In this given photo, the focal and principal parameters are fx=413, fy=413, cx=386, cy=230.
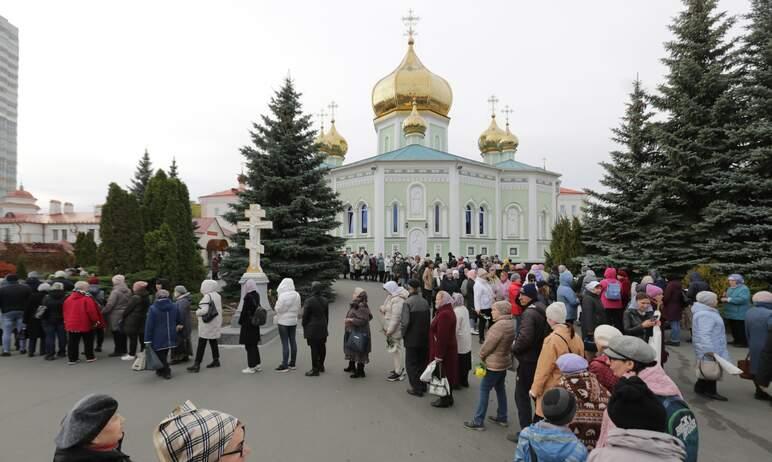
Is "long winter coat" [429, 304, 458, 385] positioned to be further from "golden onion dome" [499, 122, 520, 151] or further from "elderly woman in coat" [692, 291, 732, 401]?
"golden onion dome" [499, 122, 520, 151]

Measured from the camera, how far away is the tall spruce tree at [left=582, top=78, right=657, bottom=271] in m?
14.1

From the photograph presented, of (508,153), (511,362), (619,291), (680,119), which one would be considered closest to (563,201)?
(508,153)

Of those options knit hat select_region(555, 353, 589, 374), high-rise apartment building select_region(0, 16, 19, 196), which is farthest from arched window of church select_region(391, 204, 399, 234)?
high-rise apartment building select_region(0, 16, 19, 196)

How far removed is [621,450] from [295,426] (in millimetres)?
4113

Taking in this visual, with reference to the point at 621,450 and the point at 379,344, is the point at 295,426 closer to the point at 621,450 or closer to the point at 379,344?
the point at 621,450

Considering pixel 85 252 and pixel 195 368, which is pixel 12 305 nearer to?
pixel 195 368

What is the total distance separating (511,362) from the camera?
5008 mm

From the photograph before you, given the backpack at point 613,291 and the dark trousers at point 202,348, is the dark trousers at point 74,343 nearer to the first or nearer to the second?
the dark trousers at point 202,348

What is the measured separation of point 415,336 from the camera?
6254mm

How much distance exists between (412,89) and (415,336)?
1374 inches

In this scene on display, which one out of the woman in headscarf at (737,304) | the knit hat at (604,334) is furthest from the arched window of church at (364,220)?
the knit hat at (604,334)

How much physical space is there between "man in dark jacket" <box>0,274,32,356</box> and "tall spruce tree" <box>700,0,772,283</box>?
675 inches

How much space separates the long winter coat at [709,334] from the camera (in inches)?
236

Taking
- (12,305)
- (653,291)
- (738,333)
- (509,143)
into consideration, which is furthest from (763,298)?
(509,143)
